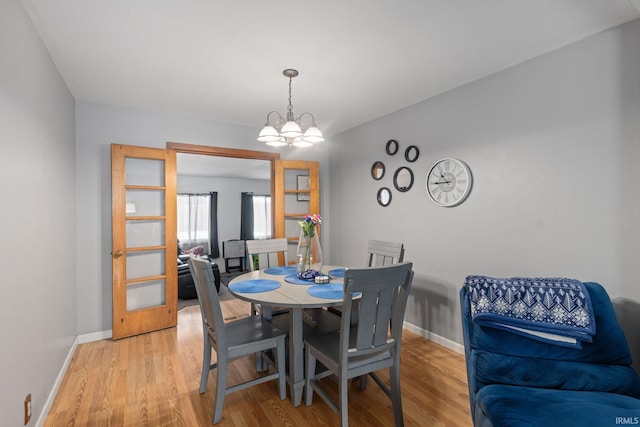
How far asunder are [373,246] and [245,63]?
78.7 inches

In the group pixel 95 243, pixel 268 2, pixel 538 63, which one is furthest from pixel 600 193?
pixel 95 243

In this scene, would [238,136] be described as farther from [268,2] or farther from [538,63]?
[538,63]

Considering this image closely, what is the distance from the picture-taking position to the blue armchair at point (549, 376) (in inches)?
49.7

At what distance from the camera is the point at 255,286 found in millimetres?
2266

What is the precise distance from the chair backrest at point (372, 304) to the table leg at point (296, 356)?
0.39 metres

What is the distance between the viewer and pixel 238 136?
3.94 metres

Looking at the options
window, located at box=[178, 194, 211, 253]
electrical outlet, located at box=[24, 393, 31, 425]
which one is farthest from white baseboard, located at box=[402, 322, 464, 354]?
window, located at box=[178, 194, 211, 253]

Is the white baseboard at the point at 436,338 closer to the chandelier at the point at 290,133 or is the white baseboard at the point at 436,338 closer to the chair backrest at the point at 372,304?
the chair backrest at the point at 372,304

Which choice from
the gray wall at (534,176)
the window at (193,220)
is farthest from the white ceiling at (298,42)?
the window at (193,220)

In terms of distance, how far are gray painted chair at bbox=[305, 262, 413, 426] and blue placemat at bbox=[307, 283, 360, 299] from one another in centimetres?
28

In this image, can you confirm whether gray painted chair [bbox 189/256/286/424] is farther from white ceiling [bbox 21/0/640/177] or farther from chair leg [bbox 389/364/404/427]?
white ceiling [bbox 21/0/640/177]

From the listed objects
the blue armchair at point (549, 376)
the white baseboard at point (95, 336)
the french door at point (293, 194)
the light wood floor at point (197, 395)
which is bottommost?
the light wood floor at point (197, 395)

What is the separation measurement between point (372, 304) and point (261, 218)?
7.01 meters

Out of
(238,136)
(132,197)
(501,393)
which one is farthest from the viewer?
(238,136)
